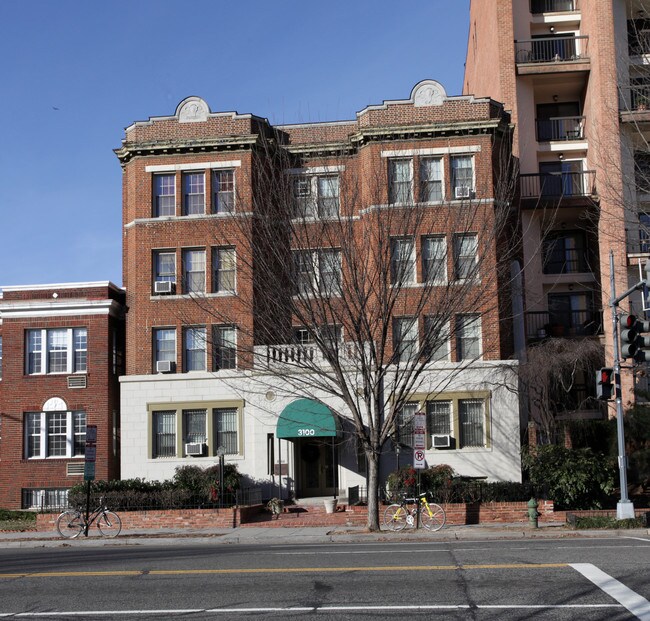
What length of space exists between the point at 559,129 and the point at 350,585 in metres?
31.0

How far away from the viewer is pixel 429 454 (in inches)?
1200

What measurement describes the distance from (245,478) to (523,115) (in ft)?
65.5

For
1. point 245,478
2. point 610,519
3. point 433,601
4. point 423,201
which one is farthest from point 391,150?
point 433,601

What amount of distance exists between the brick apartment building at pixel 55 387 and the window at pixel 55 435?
37 millimetres

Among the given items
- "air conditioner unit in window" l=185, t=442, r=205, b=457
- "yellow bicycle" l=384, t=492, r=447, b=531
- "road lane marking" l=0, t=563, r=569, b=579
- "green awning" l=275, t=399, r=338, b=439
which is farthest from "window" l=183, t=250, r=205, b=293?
"road lane marking" l=0, t=563, r=569, b=579

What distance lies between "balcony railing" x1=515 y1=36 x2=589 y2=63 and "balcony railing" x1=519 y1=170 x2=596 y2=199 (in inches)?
211

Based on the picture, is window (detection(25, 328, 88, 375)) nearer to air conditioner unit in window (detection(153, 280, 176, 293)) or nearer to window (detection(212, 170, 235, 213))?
air conditioner unit in window (detection(153, 280, 176, 293))

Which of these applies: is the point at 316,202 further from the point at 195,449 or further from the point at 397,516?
the point at 195,449

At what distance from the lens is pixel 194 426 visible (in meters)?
31.8

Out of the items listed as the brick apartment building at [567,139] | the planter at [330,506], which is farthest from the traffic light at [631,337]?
the brick apartment building at [567,139]

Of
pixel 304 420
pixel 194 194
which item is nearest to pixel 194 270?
pixel 194 194

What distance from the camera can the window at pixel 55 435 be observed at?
1289 inches

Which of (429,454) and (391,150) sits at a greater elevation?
(391,150)

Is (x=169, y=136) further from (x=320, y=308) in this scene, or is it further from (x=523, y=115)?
(x=523, y=115)
